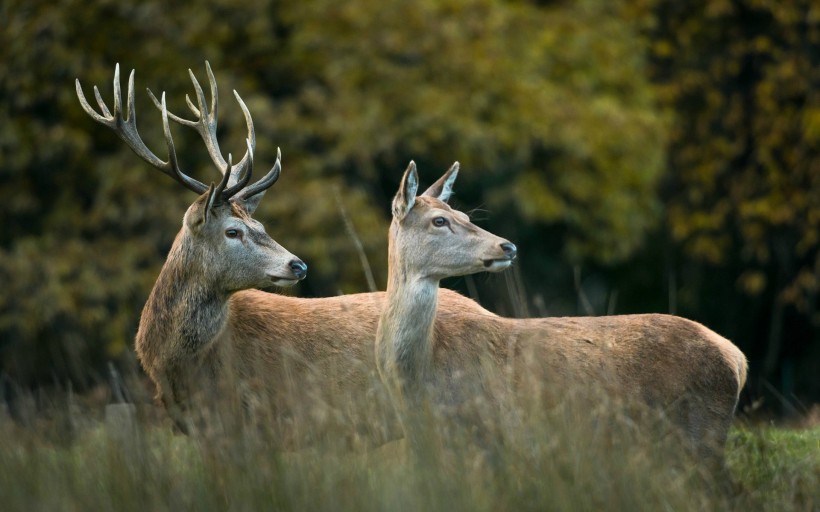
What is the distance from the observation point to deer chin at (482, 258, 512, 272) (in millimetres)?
6480

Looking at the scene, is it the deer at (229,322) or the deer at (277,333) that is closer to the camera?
the deer at (277,333)

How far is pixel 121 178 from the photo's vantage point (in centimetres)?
1323

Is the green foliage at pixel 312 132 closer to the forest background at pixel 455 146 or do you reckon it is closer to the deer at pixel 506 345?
the forest background at pixel 455 146

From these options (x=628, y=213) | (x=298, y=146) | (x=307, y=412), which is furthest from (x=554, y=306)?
(x=307, y=412)

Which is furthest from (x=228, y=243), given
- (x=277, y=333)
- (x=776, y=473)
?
(x=776, y=473)

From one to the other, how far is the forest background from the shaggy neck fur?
17.7ft

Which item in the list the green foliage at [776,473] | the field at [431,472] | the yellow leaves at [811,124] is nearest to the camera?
the field at [431,472]

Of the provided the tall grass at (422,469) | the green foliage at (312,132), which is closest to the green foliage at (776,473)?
the tall grass at (422,469)

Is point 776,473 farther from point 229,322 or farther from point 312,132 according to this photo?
point 312,132

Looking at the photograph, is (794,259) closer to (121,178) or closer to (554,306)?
(554,306)

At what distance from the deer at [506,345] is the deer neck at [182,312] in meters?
0.93

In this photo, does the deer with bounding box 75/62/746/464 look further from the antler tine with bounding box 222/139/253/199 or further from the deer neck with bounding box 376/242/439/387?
the deer neck with bounding box 376/242/439/387

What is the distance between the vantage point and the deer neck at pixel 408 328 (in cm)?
647

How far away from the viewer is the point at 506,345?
22.0ft
